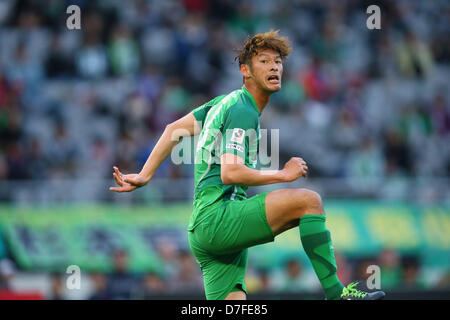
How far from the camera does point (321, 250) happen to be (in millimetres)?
4762

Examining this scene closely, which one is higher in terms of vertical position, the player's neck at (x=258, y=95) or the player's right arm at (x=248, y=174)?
the player's neck at (x=258, y=95)

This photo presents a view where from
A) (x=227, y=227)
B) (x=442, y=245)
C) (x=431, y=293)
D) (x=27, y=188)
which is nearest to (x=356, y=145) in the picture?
(x=442, y=245)

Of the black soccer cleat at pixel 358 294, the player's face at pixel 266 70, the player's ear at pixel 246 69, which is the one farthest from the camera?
the player's ear at pixel 246 69

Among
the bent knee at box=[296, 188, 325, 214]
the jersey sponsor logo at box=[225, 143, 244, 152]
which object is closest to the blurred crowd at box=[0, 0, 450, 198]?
the bent knee at box=[296, 188, 325, 214]

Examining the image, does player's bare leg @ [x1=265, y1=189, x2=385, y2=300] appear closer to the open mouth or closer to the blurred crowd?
the open mouth

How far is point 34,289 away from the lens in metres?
9.70

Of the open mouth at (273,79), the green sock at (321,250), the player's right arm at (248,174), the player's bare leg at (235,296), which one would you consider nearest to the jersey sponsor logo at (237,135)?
the player's right arm at (248,174)

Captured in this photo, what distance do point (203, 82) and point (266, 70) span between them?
7496 mm

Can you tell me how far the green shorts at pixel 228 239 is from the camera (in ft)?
16.0

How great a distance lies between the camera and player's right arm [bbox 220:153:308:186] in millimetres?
4809

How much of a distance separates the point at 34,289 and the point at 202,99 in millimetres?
4474

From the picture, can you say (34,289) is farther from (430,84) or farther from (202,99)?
(430,84)

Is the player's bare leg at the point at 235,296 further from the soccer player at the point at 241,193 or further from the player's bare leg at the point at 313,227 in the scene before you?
the player's bare leg at the point at 313,227

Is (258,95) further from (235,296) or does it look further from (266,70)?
(235,296)
